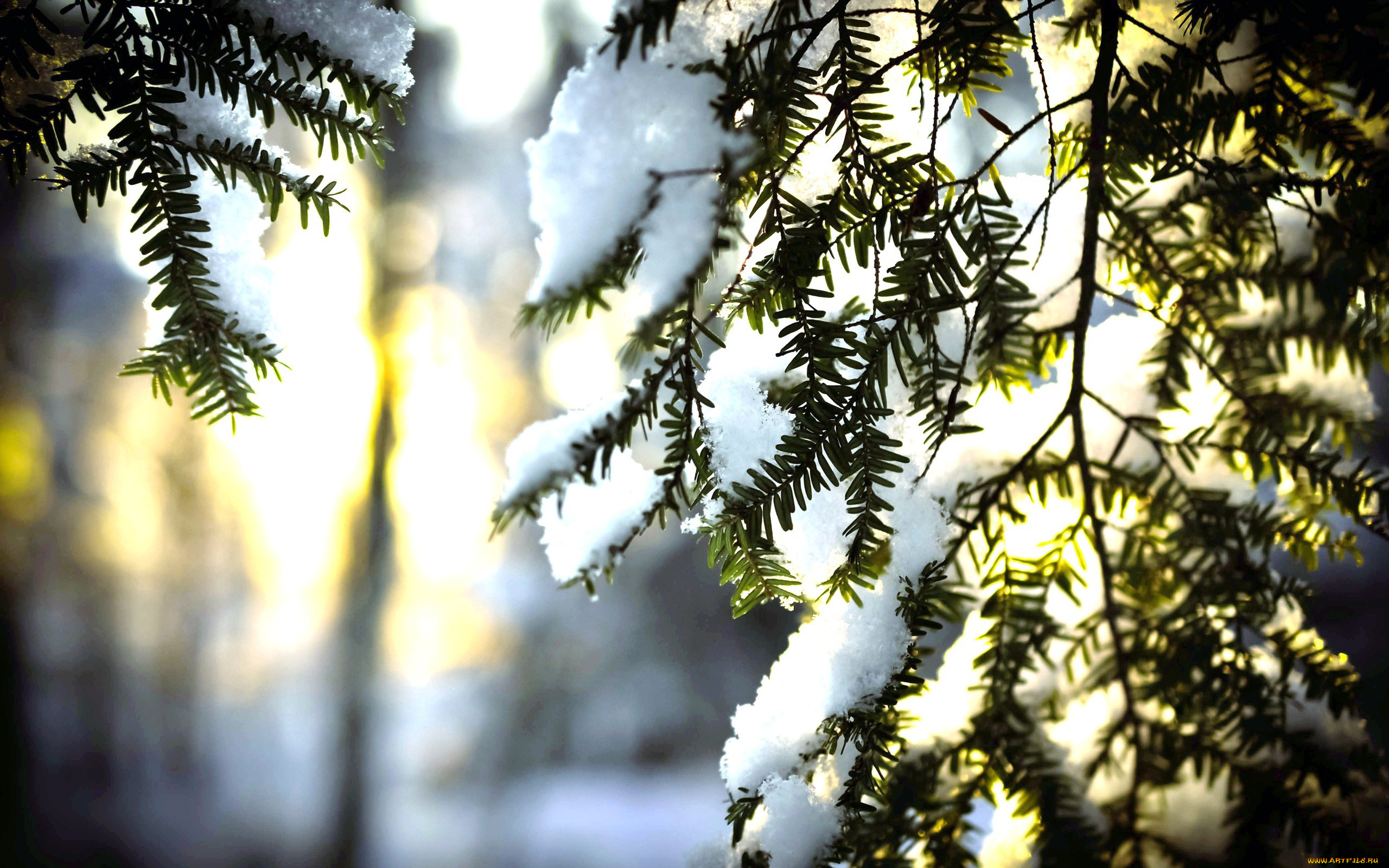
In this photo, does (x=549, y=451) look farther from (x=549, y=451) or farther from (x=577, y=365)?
(x=577, y=365)

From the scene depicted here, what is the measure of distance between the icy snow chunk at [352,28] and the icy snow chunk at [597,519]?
396 millimetres

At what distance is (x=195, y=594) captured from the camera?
22.2 ft

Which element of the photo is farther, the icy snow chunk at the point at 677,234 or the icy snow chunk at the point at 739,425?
the icy snow chunk at the point at 739,425

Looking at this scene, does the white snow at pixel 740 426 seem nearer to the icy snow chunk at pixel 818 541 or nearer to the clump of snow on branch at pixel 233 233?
the icy snow chunk at pixel 818 541

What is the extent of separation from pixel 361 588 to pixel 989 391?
158 inches

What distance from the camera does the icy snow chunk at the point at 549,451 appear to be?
37 centimetres

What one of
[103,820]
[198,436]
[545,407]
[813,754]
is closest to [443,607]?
[545,407]

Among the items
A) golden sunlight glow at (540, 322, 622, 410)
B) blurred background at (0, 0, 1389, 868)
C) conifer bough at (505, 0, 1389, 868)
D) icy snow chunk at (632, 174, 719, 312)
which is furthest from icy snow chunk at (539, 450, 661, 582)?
golden sunlight glow at (540, 322, 622, 410)

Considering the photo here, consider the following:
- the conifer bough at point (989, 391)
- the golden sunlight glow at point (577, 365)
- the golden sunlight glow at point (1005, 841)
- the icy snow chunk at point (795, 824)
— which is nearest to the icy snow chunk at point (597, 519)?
the conifer bough at point (989, 391)

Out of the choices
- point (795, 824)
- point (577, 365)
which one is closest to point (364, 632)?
point (577, 365)

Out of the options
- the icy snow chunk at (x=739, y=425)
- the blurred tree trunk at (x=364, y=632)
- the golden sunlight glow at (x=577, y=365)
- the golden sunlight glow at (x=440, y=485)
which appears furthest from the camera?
the golden sunlight glow at (x=577, y=365)

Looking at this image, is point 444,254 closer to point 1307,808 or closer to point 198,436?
point 198,436

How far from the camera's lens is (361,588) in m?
3.88

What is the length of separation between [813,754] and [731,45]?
1.84 feet
